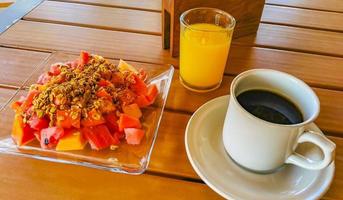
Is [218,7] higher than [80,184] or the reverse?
higher

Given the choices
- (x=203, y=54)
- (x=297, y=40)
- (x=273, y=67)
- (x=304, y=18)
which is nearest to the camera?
(x=203, y=54)

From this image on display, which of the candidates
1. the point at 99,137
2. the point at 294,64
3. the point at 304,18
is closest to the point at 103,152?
the point at 99,137

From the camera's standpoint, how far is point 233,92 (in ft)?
1.55

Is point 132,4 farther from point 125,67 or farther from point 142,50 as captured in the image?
point 125,67

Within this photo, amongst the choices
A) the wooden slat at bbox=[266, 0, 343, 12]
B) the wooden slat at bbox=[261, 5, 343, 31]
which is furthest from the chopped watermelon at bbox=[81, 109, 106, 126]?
the wooden slat at bbox=[266, 0, 343, 12]

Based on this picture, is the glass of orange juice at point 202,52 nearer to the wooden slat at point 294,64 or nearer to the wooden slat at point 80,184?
the wooden slat at point 294,64

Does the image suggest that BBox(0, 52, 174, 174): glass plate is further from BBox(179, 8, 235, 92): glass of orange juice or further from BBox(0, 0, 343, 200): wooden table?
→ BBox(179, 8, 235, 92): glass of orange juice

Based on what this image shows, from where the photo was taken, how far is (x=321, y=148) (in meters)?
0.43

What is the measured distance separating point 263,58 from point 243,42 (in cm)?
8

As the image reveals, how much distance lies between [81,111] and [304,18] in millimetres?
739

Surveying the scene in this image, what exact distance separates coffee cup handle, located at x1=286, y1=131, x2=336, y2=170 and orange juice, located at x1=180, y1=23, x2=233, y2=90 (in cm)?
25

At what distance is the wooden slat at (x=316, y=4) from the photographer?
1.04 metres

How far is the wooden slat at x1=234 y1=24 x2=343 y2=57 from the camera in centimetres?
83

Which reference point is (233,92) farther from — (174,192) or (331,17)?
(331,17)
